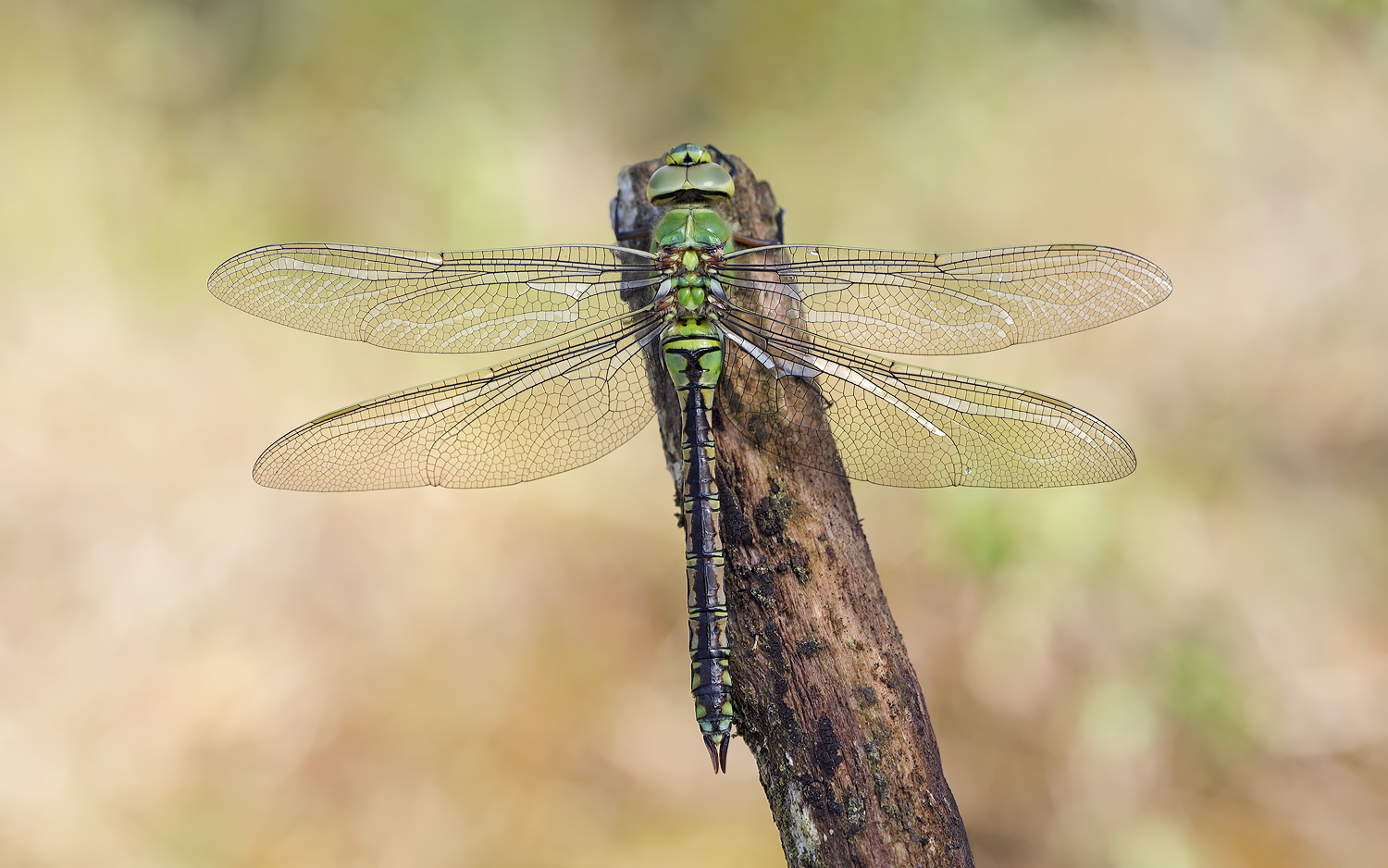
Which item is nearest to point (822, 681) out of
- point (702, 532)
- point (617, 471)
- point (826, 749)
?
point (826, 749)

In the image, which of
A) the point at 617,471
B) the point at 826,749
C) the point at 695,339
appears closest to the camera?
the point at 826,749

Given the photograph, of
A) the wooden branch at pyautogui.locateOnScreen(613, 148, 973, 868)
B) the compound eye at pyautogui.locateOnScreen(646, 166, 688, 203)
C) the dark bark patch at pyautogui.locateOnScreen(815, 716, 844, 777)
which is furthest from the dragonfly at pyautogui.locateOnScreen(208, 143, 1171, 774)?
the dark bark patch at pyautogui.locateOnScreen(815, 716, 844, 777)

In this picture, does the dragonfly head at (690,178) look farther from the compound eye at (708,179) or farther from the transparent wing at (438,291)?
the transparent wing at (438,291)

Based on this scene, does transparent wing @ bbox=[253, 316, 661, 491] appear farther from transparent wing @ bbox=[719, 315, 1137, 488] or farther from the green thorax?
transparent wing @ bbox=[719, 315, 1137, 488]

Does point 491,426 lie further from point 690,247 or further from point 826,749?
point 826,749

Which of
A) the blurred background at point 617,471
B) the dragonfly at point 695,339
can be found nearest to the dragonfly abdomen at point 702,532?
the dragonfly at point 695,339

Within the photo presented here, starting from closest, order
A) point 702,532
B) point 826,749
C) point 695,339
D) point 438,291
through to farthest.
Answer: point 826,749 → point 702,532 → point 695,339 → point 438,291

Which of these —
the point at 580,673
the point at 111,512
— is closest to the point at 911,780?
the point at 580,673
